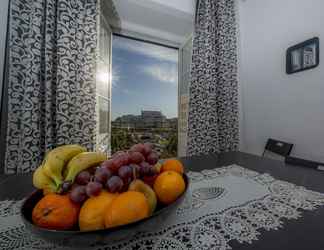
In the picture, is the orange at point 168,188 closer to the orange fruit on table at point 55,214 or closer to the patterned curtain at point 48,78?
the orange fruit on table at point 55,214

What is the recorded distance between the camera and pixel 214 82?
2143 mm

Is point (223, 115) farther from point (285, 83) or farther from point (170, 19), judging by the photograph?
point (170, 19)

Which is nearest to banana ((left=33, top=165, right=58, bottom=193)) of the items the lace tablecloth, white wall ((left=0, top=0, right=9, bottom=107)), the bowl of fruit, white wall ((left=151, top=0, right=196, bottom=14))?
the bowl of fruit

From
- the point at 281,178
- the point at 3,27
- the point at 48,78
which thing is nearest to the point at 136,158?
the point at 281,178

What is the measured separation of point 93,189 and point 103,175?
4 centimetres

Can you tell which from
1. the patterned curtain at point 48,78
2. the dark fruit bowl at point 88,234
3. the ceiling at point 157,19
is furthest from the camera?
the ceiling at point 157,19

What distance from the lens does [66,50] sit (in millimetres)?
1534

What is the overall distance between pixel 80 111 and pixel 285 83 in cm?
202

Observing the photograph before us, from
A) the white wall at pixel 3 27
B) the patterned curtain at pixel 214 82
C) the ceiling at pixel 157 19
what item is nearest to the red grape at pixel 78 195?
the white wall at pixel 3 27

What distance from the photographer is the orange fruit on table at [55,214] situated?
32 centimetres

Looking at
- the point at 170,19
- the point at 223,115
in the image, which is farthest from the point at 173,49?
the point at 223,115

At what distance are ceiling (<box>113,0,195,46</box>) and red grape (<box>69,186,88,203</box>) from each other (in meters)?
2.18

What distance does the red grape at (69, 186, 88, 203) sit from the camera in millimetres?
357

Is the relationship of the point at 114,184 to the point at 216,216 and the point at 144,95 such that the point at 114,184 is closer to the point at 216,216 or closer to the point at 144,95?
the point at 216,216
